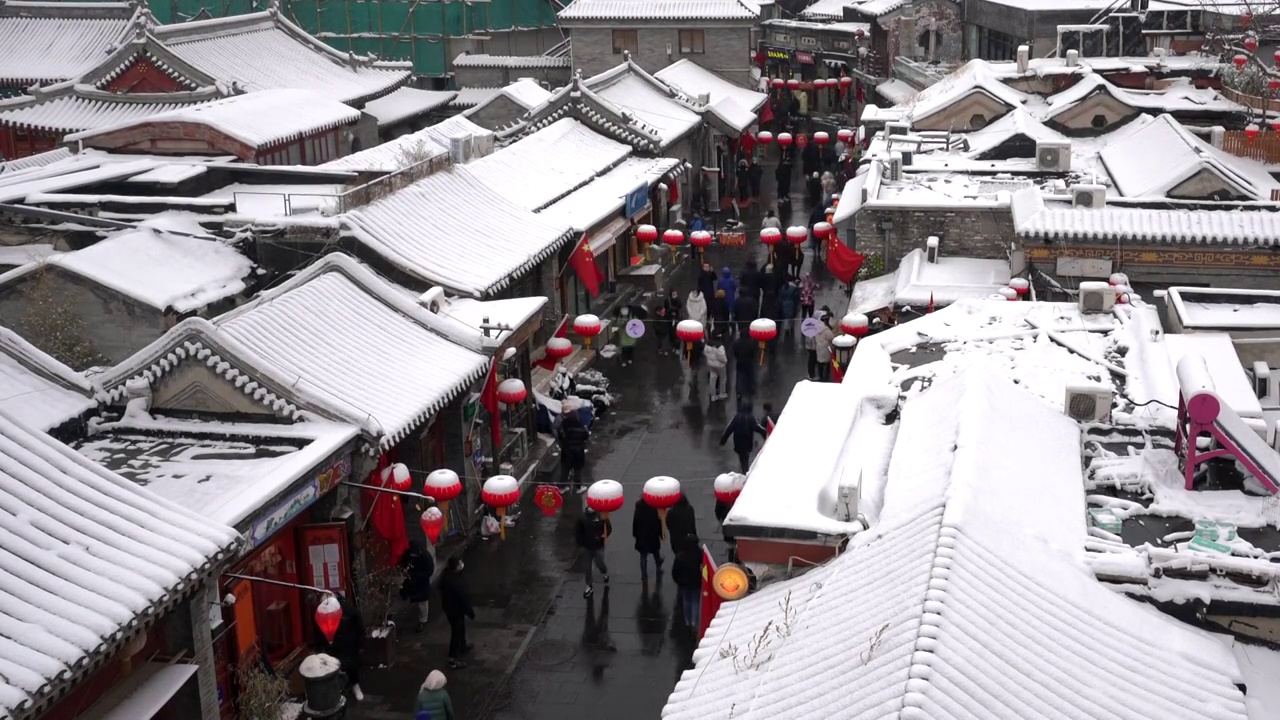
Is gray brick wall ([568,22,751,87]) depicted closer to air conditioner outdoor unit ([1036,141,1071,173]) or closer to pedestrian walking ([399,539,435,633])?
air conditioner outdoor unit ([1036,141,1071,173])

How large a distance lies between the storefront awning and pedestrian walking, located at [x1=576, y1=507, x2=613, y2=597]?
6.52m

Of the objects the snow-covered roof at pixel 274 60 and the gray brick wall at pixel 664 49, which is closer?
the snow-covered roof at pixel 274 60

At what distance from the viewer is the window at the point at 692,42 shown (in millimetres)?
53062

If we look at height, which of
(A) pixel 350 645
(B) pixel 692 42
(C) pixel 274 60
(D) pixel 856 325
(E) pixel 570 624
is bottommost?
(E) pixel 570 624

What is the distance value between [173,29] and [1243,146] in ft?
95.4

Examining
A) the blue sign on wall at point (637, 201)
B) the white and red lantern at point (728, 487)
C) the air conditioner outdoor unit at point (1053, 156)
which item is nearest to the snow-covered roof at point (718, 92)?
the blue sign on wall at point (637, 201)

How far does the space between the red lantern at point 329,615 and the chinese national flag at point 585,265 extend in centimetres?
1351

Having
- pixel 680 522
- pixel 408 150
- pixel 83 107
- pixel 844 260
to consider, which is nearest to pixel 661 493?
pixel 680 522

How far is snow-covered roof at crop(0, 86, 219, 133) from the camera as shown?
3962cm

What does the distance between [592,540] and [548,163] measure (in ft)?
54.9

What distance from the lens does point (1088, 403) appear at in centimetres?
1667

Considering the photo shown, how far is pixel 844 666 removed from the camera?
11.6m

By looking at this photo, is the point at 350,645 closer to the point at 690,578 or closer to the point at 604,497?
the point at 604,497

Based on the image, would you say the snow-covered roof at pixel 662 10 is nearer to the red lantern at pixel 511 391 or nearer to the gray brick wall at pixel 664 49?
the gray brick wall at pixel 664 49
